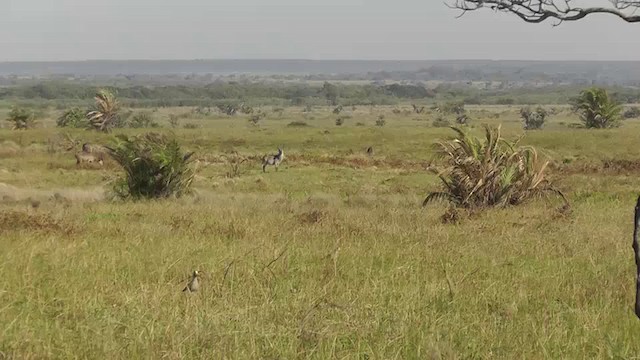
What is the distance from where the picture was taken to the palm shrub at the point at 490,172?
16188 millimetres

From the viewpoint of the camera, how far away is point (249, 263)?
7.36m

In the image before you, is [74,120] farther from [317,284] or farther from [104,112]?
[317,284]

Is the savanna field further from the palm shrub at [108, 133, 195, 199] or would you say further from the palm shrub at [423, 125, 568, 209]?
the palm shrub at [108, 133, 195, 199]

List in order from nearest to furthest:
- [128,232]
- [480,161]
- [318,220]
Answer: [128,232] → [318,220] → [480,161]

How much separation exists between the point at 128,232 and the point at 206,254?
79.9 inches

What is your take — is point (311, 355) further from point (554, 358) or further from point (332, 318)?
point (554, 358)

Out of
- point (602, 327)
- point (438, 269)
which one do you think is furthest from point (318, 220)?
point (602, 327)

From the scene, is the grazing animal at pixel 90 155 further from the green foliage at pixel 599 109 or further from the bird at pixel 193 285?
the green foliage at pixel 599 109

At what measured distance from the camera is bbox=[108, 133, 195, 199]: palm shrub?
59.4ft

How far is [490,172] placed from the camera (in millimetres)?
16156

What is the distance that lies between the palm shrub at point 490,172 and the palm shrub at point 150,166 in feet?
21.5

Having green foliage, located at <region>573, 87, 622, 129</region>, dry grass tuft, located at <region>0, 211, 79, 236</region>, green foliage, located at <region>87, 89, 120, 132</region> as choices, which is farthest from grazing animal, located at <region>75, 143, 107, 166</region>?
green foliage, located at <region>573, 87, 622, 129</region>

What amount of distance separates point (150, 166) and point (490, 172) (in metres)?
8.00

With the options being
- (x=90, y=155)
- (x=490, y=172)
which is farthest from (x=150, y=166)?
(x=90, y=155)
